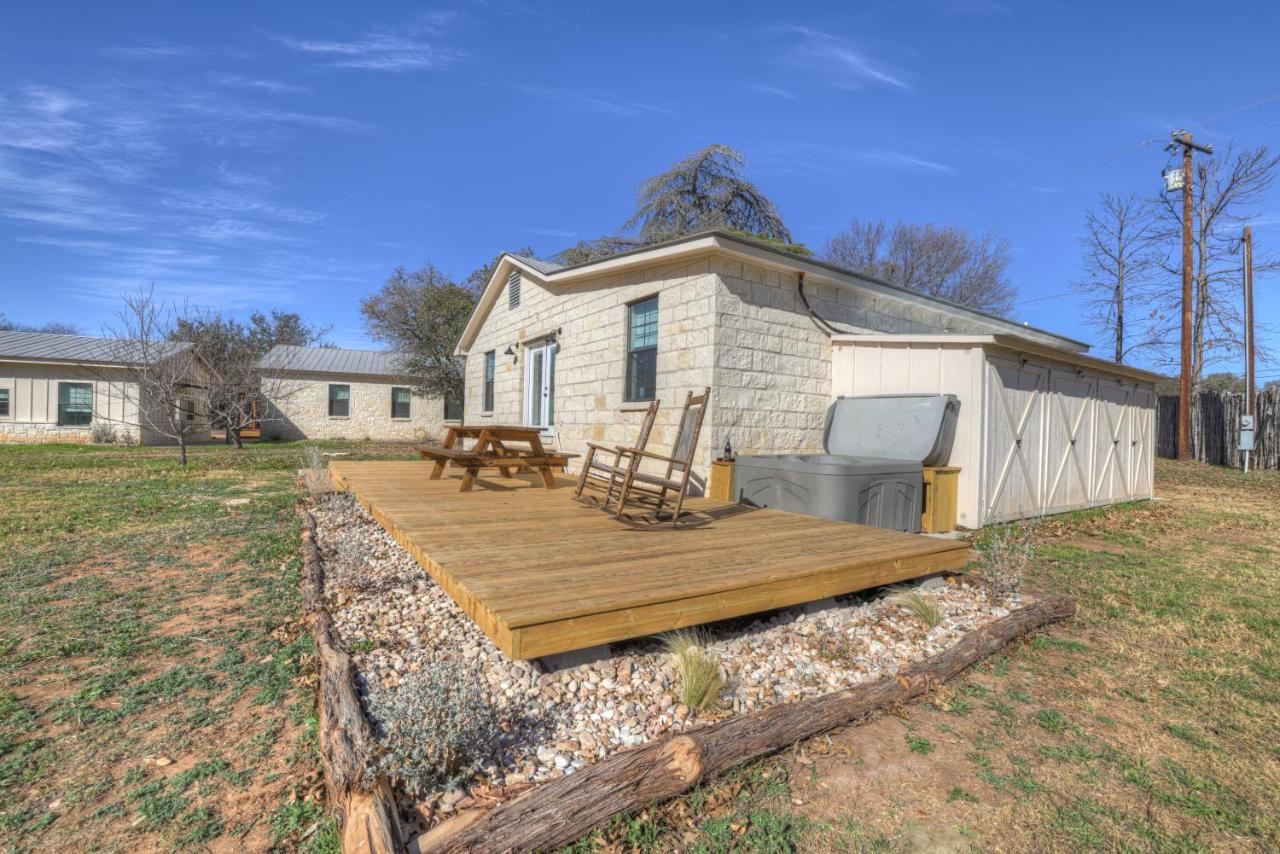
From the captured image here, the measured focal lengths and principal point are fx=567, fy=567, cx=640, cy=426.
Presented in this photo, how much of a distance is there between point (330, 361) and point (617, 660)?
78.3 ft

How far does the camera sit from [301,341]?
3291cm

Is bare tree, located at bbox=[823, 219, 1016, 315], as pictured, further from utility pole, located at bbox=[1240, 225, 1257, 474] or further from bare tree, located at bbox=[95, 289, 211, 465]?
bare tree, located at bbox=[95, 289, 211, 465]

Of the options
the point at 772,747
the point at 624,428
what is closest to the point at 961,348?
the point at 624,428

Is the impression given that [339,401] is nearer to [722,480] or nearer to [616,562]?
[722,480]

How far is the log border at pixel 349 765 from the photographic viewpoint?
4.87ft

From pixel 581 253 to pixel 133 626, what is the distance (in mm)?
18741

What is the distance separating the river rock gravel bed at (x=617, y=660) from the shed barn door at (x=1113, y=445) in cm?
663

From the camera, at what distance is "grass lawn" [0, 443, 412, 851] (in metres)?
1.78

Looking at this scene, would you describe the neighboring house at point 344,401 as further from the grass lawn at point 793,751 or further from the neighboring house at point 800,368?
the grass lawn at point 793,751

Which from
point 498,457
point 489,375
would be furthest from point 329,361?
point 498,457

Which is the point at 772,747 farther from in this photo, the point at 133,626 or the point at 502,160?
the point at 502,160

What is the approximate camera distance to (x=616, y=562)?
332 cm

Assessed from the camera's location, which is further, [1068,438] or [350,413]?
[350,413]

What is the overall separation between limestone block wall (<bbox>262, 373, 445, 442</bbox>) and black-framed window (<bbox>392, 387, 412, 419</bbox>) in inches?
5.8
